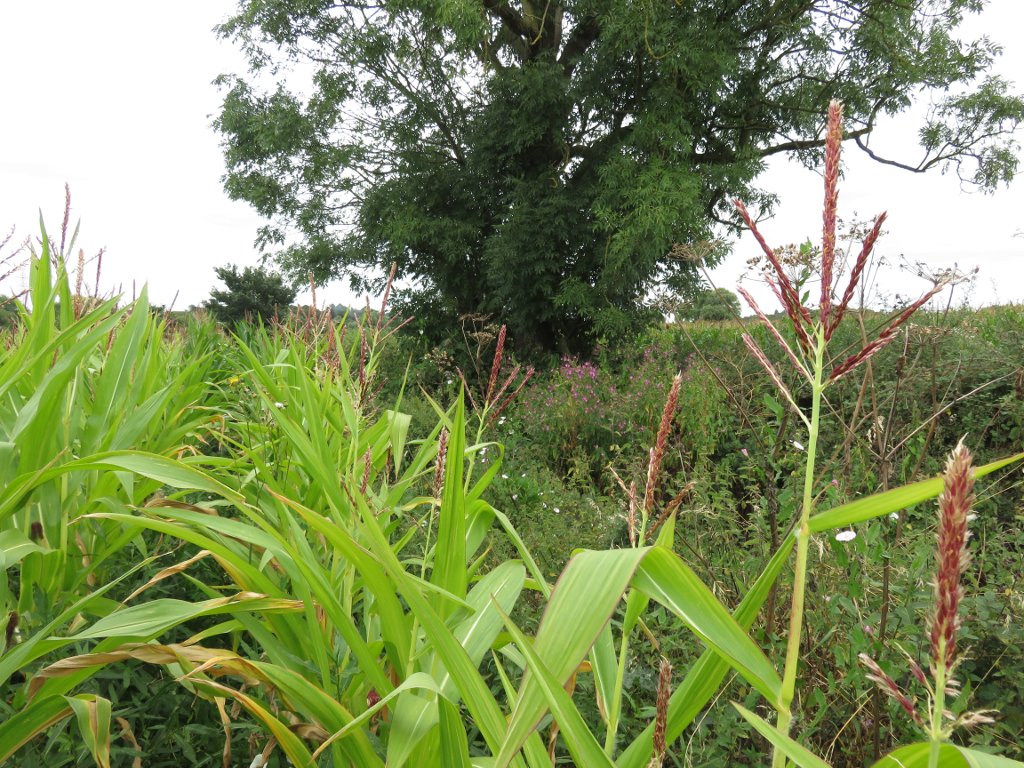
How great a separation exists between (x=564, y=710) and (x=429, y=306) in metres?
12.9

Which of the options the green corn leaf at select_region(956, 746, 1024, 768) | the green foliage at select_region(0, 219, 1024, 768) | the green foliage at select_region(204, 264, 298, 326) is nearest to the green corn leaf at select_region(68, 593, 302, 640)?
the green foliage at select_region(0, 219, 1024, 768)

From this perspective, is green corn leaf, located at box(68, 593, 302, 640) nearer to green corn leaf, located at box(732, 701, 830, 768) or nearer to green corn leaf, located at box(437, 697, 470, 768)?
green corn leaf, located at box(437, 697, 470, 768)

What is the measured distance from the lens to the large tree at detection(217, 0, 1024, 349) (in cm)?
1035

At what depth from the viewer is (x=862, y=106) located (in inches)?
474

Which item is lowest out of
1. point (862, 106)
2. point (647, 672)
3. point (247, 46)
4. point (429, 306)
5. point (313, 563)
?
point (647, 672)

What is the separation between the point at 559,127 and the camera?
1151 cm

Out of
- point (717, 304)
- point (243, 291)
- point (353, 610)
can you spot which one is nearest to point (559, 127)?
point (717, 304)

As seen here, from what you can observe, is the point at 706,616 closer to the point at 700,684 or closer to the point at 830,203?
the point at 700,684

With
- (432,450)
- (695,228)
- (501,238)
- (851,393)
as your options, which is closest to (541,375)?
(501,238)

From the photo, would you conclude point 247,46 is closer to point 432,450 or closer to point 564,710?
point 432,450

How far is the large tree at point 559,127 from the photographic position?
10352 millimetres

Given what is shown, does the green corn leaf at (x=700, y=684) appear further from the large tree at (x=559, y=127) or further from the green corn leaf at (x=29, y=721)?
the large tree at (x=559, y=127)

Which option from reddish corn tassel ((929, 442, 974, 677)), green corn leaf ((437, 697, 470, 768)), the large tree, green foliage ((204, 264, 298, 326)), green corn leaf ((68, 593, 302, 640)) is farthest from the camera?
green foliage ((204, 264, 298, 326))

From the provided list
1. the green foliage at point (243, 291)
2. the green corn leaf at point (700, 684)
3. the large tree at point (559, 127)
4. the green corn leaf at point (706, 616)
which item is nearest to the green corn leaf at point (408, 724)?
the green corn leaf at point (700, 684)
